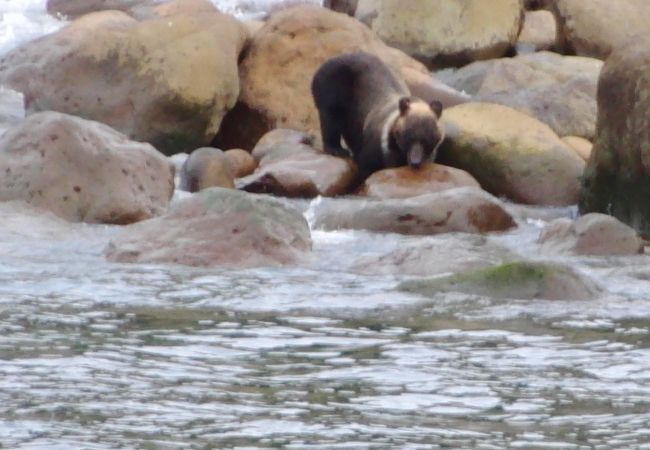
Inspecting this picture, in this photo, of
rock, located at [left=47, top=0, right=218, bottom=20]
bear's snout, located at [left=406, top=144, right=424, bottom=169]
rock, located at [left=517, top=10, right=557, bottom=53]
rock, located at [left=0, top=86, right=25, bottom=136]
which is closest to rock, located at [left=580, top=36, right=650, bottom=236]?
bear's snout, located at [left=406, top=144, right=424, bottom=169]

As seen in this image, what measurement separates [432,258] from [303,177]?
145 inches

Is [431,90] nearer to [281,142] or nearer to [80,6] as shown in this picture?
[281,142]

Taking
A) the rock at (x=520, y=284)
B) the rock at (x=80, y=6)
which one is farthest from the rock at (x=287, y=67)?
the rock at (x=80, y=6)

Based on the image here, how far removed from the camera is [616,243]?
10031 millimetres

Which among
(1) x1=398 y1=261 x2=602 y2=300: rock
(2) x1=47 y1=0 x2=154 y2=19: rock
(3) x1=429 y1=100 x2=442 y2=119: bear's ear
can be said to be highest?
(1) x1=398 y1=261 x2=602 y2=300: rock

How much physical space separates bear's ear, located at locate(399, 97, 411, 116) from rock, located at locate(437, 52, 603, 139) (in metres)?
1.37

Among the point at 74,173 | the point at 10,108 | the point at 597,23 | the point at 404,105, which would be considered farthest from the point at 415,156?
the point at 597,23

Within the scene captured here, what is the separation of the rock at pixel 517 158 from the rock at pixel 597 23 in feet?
14.0

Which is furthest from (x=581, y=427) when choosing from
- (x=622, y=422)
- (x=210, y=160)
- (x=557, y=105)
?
(x=557, y=105)

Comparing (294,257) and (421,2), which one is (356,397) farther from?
(421,2)

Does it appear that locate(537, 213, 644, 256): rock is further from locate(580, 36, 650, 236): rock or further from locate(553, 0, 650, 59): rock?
locate(553, 0, 650, 59): rock

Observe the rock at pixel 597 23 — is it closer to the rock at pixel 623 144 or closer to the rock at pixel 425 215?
the rock at pixel 623 144

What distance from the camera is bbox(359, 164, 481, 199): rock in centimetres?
1258

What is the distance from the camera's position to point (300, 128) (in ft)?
49.9
